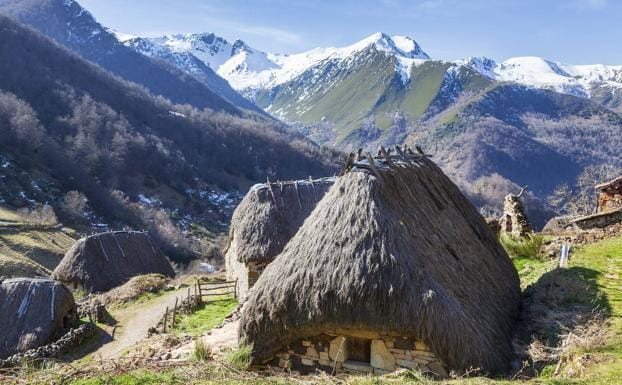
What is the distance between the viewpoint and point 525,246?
14531 millimetres

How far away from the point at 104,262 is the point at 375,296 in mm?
21243

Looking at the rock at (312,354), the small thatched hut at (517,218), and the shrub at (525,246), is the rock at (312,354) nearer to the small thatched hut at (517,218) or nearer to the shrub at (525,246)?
the shrub at (525,246)

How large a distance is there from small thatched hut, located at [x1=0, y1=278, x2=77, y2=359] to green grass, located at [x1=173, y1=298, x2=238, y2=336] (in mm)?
4482

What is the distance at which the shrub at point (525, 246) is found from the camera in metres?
14.4

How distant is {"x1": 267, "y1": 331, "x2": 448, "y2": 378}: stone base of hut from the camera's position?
8.45 m

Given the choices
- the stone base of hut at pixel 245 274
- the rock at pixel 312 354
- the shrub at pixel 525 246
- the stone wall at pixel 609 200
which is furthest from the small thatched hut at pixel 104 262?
the stone wall at pixel 609 200

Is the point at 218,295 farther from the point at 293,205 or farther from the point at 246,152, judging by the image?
the point at 246,152

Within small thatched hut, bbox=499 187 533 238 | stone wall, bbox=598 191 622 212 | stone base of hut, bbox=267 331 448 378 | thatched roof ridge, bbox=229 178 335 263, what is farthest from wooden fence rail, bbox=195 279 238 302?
stone wall, bbox=598 191 622 212

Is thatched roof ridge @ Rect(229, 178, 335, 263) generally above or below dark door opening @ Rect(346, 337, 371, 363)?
above

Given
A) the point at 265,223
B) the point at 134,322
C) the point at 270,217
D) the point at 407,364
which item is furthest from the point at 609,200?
the point at 134,322

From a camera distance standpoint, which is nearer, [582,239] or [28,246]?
[582,239]

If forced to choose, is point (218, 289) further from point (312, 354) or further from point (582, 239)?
point (582, 239)

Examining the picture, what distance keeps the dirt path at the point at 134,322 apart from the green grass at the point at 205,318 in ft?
4.33

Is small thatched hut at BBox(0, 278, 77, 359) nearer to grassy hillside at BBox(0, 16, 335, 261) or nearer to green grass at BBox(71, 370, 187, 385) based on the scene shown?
green grass at BBox(71, 370, 187, 385)
